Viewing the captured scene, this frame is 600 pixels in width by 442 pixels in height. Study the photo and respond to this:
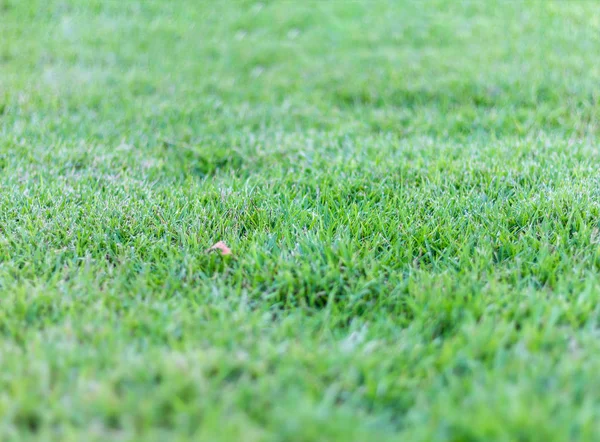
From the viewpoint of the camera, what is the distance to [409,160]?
3.08 metres

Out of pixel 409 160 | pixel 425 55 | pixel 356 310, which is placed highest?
pixel 425 55

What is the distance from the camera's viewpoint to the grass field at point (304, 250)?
4.63 ft

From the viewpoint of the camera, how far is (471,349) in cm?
160

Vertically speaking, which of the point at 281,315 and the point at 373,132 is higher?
the point at 373,132

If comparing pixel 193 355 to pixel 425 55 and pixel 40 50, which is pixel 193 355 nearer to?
pixel 425 55

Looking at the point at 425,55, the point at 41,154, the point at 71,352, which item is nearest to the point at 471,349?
the point at 71,352

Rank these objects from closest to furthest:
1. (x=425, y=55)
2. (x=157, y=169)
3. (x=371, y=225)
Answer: (x=371, y=225), (x=157, y=169), (x=425, y=55)

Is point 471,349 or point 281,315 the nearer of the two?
point 471,349

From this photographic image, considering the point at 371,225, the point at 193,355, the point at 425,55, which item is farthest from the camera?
the point at 425,55

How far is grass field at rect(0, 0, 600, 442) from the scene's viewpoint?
1410mm

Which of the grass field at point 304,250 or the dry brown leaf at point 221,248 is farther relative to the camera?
the dry brown leaf at point 221,248

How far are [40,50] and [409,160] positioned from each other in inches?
157

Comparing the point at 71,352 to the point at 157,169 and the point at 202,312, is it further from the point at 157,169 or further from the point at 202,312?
the point at 157,169

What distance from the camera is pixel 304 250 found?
85.4 inches
